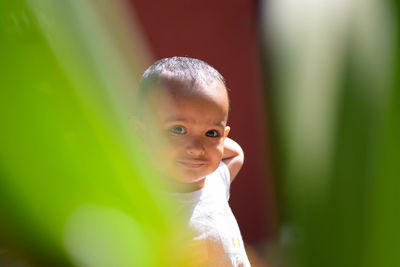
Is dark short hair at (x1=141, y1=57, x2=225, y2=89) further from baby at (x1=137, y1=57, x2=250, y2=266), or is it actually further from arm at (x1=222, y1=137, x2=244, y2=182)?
arm at (x1=222, y1=137, x2=244, y2=182)

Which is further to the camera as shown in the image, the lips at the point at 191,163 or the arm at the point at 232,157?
the arm at the point at 232,157

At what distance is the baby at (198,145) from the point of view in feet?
1.85

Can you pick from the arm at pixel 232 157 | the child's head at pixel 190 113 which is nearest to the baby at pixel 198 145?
the child's head at pixel 190 113

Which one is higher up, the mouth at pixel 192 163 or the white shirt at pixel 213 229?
the mouth at pixel 192 163

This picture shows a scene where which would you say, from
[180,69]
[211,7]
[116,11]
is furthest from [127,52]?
[211,7]

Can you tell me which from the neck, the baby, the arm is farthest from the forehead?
the arm

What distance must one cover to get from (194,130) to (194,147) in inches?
1.0

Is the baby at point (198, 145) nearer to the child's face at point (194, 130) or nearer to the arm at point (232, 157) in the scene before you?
the child's face at point (194, 130)

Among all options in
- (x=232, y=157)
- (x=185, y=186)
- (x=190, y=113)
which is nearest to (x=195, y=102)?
(x=190, y=113)

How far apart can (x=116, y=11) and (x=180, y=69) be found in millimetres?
509

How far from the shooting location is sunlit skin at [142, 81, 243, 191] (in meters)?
0.55

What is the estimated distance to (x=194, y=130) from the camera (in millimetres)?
589

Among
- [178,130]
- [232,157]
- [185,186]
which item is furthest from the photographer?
[232,157]

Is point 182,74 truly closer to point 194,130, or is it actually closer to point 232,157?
point 194,130
